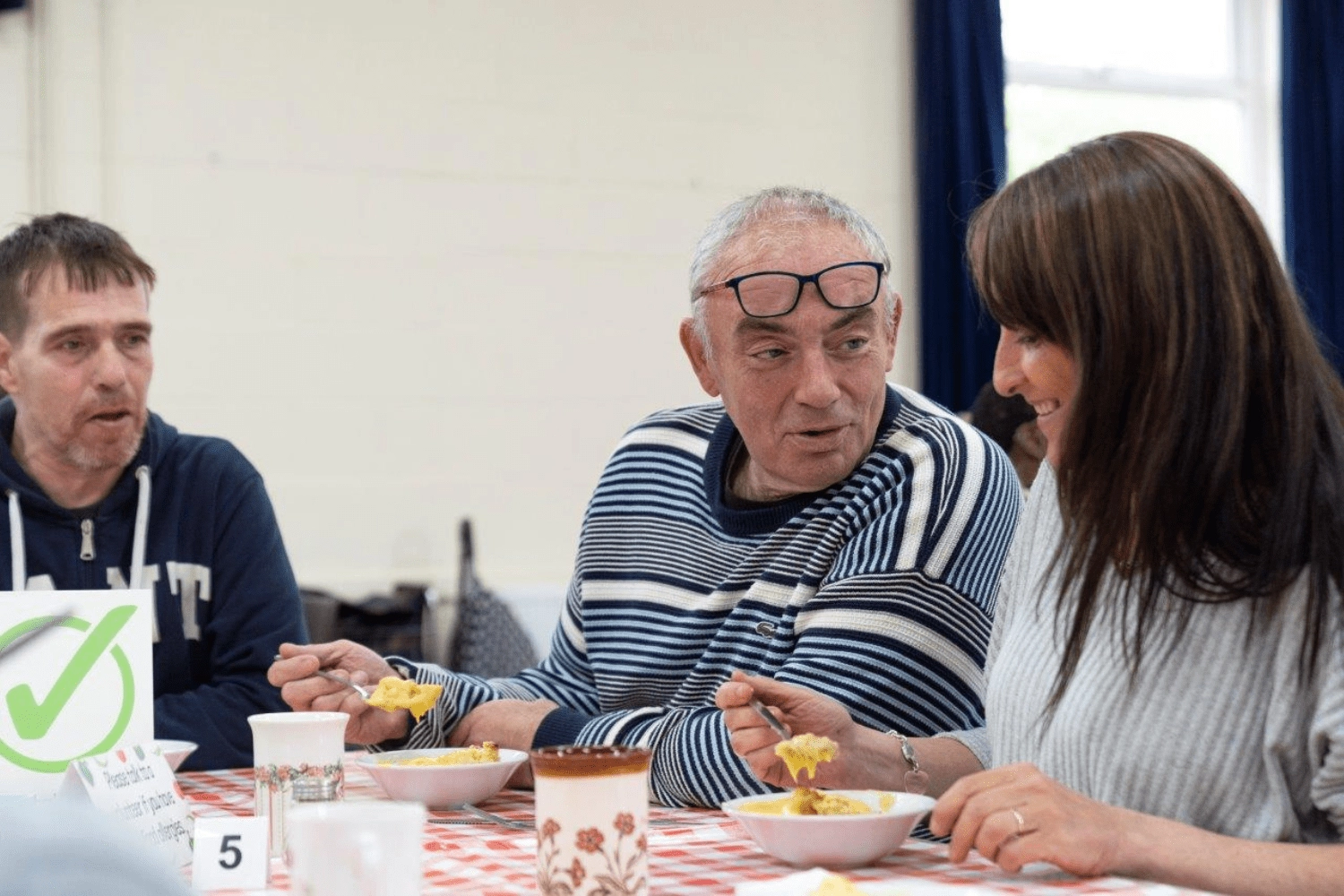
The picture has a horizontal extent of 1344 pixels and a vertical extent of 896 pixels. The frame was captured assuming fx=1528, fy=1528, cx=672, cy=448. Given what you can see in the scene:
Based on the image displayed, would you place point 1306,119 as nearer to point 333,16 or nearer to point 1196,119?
point 1196,119

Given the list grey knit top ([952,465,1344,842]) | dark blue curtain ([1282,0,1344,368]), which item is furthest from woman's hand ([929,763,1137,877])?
dark blue curtain ([1282,0,1344,368])

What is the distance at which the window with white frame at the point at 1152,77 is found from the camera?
506 cm

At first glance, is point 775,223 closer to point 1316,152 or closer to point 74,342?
point 74,342

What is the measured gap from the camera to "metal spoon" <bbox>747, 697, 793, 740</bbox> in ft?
4.66

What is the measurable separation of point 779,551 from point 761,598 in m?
0.07

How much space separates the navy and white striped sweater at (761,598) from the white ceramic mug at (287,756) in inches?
15.9

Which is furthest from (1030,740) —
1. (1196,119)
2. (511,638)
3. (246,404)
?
(1196,119)

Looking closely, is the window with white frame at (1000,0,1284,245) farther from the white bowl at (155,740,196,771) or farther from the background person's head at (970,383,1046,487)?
the white bowl at (155,740,196,771)

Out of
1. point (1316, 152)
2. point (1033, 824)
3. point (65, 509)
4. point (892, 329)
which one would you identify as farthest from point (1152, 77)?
point (1033, 824)

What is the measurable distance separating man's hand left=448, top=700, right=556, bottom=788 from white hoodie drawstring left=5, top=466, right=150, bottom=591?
0.72 meters

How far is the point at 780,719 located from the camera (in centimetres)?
145

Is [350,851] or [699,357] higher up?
[699,357]

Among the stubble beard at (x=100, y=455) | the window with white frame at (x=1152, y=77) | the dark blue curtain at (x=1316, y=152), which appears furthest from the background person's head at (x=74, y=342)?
the dark blue curtain at (x=1316, y=152)

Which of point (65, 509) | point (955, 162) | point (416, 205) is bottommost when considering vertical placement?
point (65, 509)
